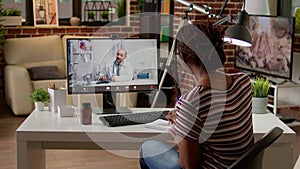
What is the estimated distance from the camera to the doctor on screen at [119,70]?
10.1ft

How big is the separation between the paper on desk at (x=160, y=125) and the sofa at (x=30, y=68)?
2.76 metres

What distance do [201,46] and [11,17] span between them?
459 centimetres

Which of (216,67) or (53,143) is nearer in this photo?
(216,67)

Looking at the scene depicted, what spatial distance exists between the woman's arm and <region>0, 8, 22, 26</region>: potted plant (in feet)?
15.3

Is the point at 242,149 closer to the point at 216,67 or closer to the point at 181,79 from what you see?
the point at 216,67

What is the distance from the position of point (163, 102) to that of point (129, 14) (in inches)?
61.2

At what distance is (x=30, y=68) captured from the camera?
19.9 feet

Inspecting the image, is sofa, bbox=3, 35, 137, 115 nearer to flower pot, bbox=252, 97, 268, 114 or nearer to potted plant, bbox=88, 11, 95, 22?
potted plant, bbox=88, 11, 95, 22

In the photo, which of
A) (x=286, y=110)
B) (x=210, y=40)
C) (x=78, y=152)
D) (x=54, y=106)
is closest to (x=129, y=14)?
(x=286, y=110)

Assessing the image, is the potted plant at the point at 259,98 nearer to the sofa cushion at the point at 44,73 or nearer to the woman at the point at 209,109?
the woman at the point at 209,109

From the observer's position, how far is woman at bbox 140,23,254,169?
2.17 m

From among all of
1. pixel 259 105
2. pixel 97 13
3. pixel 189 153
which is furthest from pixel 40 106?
pixel 97 13

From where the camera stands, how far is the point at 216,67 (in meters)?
2.29

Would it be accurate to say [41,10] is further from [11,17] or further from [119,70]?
[119,70]
